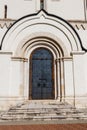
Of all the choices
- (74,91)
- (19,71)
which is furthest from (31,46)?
(74,91)

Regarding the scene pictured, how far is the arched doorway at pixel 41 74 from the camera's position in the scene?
1684 centimetres

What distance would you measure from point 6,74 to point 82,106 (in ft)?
18.4

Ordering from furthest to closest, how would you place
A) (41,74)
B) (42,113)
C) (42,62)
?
1. (42,62)
2. (41,74)
3. (42,113)

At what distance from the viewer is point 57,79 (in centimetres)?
1673

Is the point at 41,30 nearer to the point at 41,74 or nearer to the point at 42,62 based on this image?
the point at 42,62

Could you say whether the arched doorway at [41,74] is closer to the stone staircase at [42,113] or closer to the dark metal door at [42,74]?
the dark metal door at [42,74]

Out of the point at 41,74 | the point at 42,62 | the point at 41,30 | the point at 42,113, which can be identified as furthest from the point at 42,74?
the point at 42,113

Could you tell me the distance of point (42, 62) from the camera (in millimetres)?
17469

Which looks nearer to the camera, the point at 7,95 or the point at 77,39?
the point at 7,95

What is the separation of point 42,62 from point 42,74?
3.04 feet

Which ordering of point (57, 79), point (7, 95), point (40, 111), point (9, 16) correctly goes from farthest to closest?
point (9, 16)
point (57, 79)
point (7, 95)
point (40, 111)

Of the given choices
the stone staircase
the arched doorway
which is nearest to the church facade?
the arched doorway

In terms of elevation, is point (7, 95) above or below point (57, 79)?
below

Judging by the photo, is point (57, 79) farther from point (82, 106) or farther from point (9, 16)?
point (9, 16)
